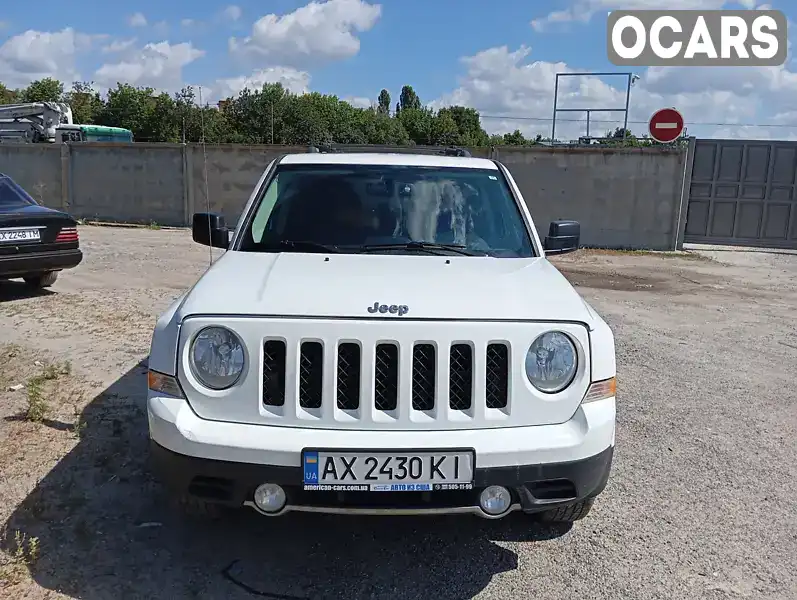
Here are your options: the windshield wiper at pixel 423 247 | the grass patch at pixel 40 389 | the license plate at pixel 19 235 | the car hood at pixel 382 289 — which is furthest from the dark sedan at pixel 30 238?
the windshield wiper at pixel 423 247

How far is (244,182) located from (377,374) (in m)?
15.9

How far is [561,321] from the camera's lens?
9.04 ft

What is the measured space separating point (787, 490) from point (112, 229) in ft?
55.4

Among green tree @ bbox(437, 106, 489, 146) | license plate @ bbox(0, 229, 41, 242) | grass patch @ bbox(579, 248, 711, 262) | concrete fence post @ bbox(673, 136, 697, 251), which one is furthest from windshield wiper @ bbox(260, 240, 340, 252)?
green tree @ bbox(437, 106, 489, 146)

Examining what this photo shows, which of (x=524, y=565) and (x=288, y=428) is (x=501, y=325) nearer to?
(x=288, y=428)

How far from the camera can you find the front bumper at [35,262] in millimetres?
7436

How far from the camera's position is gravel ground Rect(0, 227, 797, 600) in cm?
289

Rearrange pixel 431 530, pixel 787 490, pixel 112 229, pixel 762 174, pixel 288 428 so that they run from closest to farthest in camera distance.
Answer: pixel 288 428 < pixel 431 530 < pixel 787 490 < pixel 762 174 < pixel 112 229

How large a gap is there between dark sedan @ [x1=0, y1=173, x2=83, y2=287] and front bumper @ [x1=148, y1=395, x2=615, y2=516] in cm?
578

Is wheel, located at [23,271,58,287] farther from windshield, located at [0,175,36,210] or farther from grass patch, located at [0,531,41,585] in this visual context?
grass patch, located at [0,531,41,585]

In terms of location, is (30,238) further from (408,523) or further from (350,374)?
(350,374)

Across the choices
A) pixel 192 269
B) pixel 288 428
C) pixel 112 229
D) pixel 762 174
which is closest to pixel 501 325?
pixel 288 428

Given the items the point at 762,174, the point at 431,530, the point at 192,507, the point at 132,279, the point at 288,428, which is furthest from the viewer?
the point at 762,174

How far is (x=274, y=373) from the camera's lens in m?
2.68
